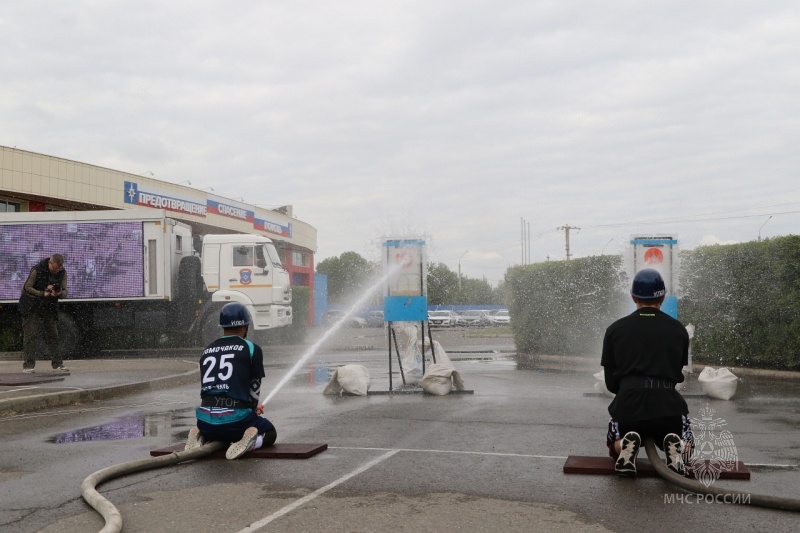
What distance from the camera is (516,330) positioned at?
23047 millimetres

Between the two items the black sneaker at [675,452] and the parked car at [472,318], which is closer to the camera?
the black sneaker at [675,452]

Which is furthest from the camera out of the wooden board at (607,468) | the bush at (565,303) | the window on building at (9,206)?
the window on building at (9,206)

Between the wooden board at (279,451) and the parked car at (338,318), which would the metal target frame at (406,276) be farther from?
the parked car at (338,318)

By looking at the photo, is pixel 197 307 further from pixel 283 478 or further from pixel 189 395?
pixel 283 478

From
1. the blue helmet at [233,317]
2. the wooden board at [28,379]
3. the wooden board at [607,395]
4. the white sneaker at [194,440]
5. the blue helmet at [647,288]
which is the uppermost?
the blue helmet at [647,288]

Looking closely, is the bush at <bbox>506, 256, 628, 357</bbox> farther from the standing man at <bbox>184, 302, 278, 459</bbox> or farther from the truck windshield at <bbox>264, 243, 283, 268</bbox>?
the standing man at <bbox>184, 302, 278, 459</bbox>

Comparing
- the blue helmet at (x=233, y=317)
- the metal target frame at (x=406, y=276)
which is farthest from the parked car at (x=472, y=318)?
the blue helmet at (x=233, y=317)

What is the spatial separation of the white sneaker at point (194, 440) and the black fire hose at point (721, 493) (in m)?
3.71

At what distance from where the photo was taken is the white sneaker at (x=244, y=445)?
6949 mm

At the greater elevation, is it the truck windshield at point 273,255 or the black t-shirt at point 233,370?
the truck windshield at point 273,255

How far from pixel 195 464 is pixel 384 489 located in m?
1.86

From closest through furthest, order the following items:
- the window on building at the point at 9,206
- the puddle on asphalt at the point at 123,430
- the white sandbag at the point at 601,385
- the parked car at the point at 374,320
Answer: the puddle on asphalt at the point at 123,430 < the white sandbag at the point at 601,385 < the window on building at the point at 9,206 < the parked car at the point at 374,320

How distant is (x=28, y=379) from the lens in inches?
531

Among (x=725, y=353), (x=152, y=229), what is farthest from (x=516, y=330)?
(x=152, y=229)
